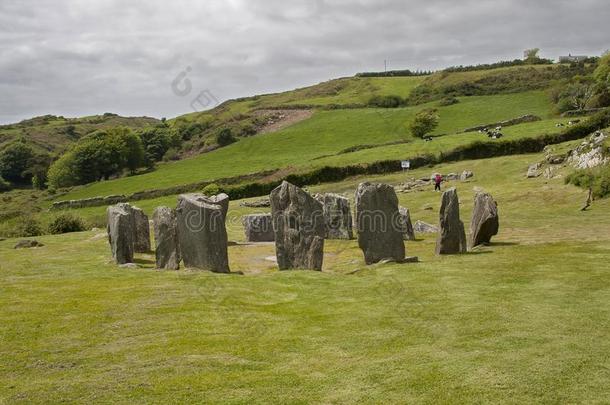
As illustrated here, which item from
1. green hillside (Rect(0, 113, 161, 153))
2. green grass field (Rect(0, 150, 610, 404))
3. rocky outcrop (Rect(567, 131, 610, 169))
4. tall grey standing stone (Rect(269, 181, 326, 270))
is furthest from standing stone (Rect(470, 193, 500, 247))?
green hillside (Rect(0, 113, 161, 153))

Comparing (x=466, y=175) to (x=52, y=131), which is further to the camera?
(x=52, y=131)

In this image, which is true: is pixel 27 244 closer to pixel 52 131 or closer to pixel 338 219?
pixel 338 219

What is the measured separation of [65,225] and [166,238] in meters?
22.6

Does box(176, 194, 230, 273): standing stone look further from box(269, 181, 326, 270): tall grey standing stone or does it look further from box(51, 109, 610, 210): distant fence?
box(51, 109, 610, 210): distant fence

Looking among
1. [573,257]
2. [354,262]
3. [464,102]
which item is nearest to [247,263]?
[354,262]

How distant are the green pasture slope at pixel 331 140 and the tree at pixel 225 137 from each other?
3100 millimetres

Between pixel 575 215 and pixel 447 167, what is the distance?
2753cm

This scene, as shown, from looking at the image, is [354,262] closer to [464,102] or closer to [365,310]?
[365,310]

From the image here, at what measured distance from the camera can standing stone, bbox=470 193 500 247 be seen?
22.2 meters

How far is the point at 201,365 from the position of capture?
10969 mm

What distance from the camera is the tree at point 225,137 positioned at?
9800 centimetres

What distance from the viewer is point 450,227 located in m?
21.4

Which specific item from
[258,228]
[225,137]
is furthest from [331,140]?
[258,228]

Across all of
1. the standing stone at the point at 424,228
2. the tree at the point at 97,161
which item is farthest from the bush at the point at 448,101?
the standing stone at the point at 424,228
